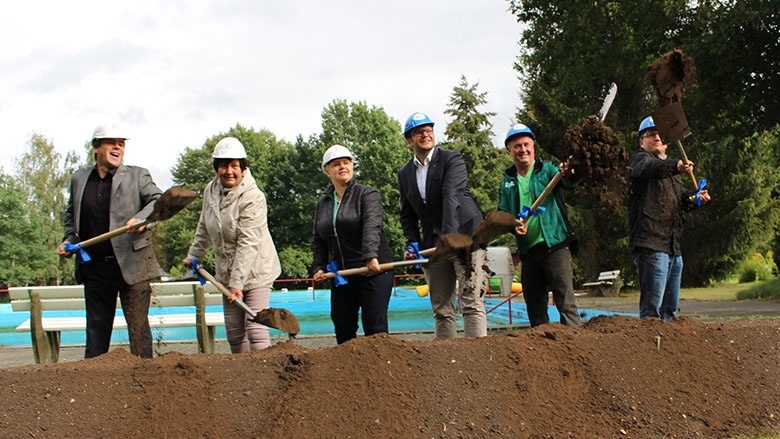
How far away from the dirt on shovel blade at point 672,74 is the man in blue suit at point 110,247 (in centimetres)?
386

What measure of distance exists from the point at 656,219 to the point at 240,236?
297 cm

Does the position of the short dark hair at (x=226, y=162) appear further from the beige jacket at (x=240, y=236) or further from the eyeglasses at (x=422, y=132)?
the eyeglasses at (x=422, y=132)

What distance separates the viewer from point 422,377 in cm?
359

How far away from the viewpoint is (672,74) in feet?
17.2

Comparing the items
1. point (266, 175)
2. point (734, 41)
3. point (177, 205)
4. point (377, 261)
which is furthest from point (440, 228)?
point (266, 175)

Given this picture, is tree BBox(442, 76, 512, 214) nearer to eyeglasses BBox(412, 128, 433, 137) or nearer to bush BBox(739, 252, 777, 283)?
bush BBox(739, 252, 777, 283)

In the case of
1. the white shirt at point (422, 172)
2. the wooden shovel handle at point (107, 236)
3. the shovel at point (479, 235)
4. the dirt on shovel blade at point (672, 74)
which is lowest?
the shovel at point (479, 235)

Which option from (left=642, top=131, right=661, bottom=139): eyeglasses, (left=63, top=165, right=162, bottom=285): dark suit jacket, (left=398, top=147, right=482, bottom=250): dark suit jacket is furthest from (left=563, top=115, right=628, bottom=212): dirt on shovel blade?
(left=63, top=165, right=162, bottom=285): dark suit jacket

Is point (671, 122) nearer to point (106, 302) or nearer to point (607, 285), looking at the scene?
point (106, 302)

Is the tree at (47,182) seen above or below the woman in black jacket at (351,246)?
above

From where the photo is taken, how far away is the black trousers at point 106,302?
466 cm

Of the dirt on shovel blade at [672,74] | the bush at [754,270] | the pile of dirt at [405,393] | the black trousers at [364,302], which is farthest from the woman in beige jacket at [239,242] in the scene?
the bush at [754,270]

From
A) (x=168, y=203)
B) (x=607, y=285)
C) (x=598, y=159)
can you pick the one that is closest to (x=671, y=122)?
(x=598, y=159)

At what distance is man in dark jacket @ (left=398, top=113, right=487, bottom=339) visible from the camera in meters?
4.72
